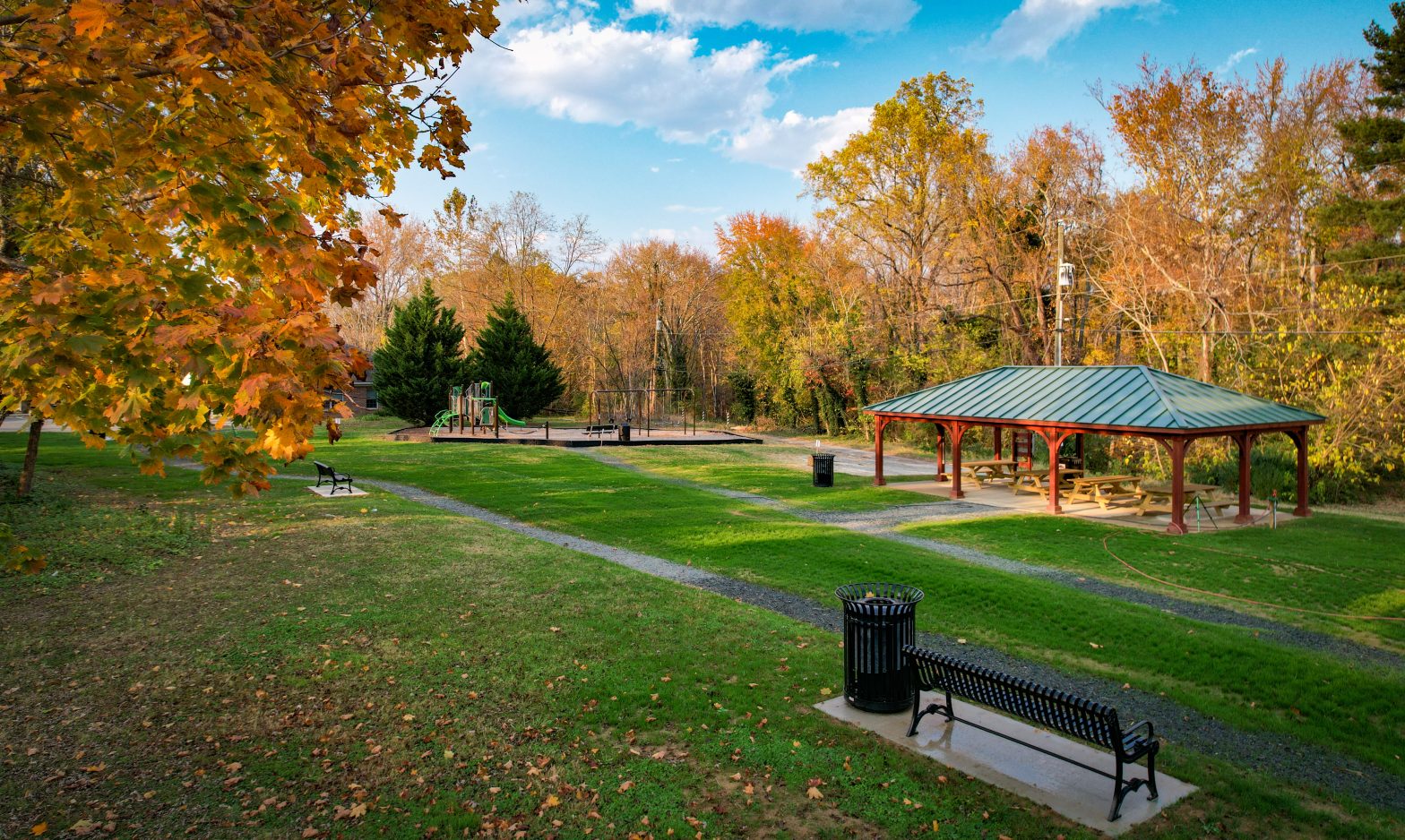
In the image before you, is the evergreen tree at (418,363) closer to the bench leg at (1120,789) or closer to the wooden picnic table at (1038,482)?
the wooden picnic table at (1038,482)

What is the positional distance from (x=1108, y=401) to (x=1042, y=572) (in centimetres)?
677

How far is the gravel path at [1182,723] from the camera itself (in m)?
5.72

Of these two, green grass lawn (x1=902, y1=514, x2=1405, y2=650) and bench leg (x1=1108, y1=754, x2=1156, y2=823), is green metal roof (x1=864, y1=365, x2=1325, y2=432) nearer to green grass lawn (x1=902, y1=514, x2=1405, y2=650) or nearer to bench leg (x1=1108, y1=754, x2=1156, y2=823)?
green grass lawn (x1=902, y1=514, x2=1405, y2=650)

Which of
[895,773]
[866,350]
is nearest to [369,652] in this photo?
[895,773]

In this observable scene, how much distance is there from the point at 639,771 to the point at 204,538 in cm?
1052

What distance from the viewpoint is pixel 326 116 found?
12.4 feet

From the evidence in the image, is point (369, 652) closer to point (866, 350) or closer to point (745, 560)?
point (745, 560)

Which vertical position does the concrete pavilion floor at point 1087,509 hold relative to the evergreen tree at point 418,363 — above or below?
below

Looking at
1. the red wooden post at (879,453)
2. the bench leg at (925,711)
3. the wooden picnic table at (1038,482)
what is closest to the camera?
the bench leg at (925,711)

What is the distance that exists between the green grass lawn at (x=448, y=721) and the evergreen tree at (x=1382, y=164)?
21.3 metres

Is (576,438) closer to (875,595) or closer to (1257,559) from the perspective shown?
(1257,559)

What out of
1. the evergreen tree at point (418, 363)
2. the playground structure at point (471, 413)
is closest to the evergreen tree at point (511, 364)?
the evergreen tree at point (418, 363)

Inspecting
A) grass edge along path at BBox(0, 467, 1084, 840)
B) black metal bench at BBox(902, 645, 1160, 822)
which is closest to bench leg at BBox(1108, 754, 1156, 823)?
black metal bench at BBox(902, 645, 1160, 822)

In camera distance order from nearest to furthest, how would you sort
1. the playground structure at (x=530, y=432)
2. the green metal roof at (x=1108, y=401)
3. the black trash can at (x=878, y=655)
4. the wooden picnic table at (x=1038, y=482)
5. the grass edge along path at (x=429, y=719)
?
the grass edge along path at (x=429, y=719) < the black trash can at (x=878, y=655) < the green metal roof at (x=1108, y=401) < the wooden picnic table at (x=1038, y=482) < the playground structure at (x=530, y=432)
